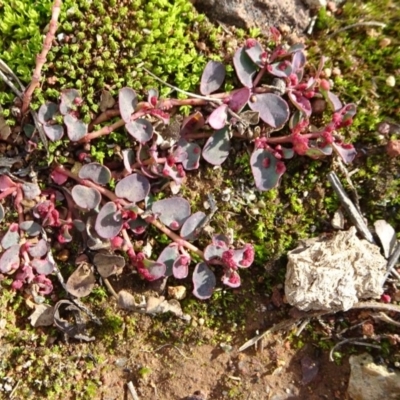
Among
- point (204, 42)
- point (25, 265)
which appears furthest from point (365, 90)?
point (25, 265)

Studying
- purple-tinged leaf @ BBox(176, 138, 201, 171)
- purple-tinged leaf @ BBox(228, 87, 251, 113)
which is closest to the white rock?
purple-tinged leaf @ BBox(176, 138, 201, 171)

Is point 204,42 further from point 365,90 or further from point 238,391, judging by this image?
point 238,391

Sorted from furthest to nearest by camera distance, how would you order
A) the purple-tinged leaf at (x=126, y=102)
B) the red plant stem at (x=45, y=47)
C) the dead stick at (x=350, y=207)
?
the dead stick at (x=350, y=207)
the purple-tinged leaf at (x=126, y=102)
the red plant stem at (x=45, y=47)

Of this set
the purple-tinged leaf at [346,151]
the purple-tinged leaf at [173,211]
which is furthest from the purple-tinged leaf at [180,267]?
the purple-tinged leaf at [346,151]

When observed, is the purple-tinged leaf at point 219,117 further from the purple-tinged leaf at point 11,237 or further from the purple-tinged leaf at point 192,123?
the purple-tinged leaf at point 11,237

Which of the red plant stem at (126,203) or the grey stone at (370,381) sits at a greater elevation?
the red plant stem at (126,203)

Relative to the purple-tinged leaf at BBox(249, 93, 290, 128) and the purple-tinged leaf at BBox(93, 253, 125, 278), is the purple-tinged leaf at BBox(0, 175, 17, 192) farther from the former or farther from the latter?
the purple-tinged leaf at BBox(249, 93, 290, 128)
